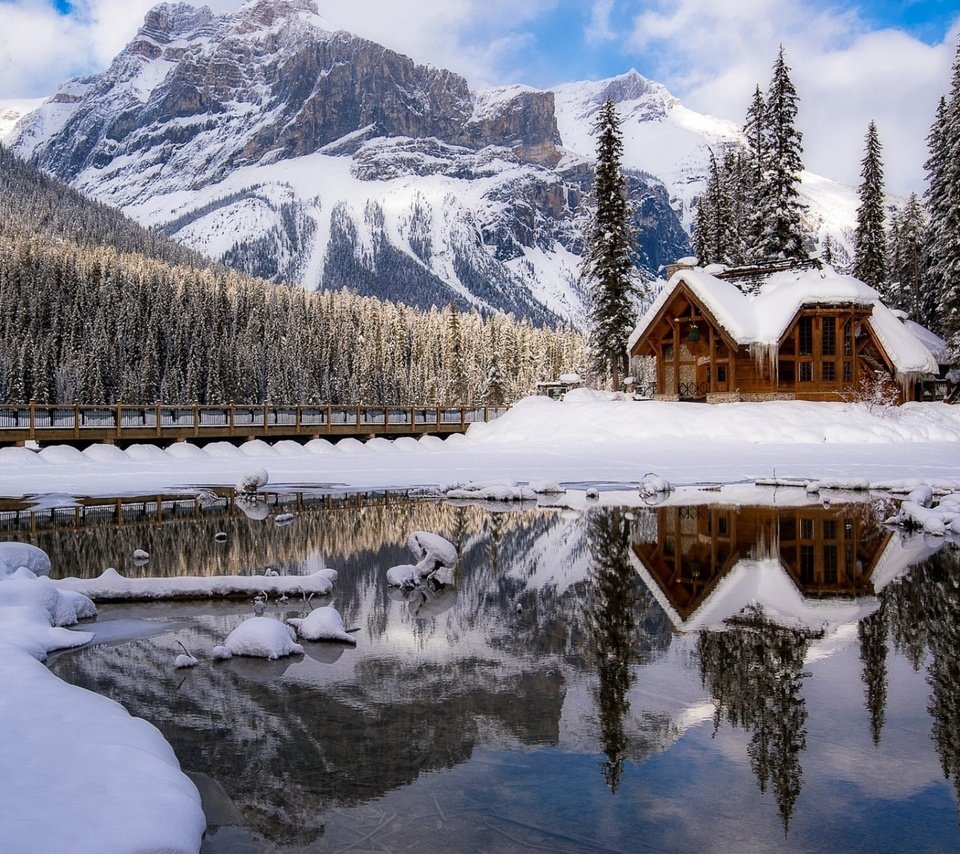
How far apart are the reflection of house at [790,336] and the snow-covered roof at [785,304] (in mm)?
46

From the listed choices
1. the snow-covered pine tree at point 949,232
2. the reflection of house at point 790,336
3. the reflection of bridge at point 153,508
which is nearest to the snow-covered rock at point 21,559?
the reflection of bridge at point 153,508

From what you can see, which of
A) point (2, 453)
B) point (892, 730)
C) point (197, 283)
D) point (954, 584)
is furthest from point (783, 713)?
point (197, 283)

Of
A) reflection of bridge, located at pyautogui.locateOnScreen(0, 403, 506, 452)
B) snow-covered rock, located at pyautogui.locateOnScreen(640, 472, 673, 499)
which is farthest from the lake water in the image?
reflection of bridge, located at pyautogui.locateOnScreen(0, 403, 506, 452)

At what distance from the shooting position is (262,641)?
26.3 ft

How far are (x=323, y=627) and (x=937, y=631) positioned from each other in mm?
6166

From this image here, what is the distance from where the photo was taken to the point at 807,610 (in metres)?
9.55

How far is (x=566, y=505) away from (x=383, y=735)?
13.4m

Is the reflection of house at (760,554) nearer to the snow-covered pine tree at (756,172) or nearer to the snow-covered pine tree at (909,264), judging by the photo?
the snow-covered pine tree at (756,172)

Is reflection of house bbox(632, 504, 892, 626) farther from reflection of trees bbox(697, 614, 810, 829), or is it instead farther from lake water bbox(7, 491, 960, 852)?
reflection of trees bbox(697, 614, 810, 829)

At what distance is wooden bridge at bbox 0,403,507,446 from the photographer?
113 feet

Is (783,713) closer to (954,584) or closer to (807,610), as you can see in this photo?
(807,610)

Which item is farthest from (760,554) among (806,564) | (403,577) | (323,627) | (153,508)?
(153,508)

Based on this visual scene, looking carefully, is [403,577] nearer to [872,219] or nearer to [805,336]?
[805,336]

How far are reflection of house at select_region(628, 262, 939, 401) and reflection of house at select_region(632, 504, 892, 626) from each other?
22.3 meters
